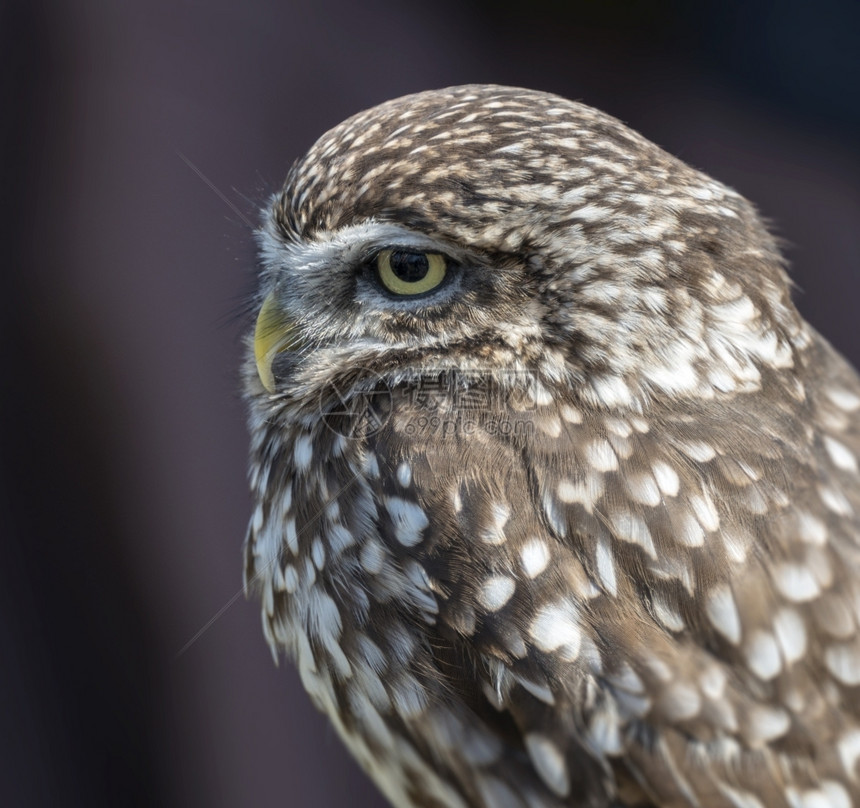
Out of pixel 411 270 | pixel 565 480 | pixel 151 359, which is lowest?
pixel 151 359

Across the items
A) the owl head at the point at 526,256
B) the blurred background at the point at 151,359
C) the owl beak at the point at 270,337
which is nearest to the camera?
the owl head at the point at 526,256

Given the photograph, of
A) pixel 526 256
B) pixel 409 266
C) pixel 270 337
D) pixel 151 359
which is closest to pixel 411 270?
pixel 409 266

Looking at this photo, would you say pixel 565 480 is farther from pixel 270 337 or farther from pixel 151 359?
pixel 151 359

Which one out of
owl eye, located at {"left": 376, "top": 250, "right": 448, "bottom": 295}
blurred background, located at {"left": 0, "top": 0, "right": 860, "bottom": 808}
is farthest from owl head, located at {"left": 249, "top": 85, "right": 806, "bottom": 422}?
blurred background, located at {"left": 0, "top": 0, "right": 860, "bottom": 808}

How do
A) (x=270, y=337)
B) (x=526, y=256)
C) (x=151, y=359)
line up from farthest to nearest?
(x=151, y=359) → (x=270, y=337) → (x=526, y=256)

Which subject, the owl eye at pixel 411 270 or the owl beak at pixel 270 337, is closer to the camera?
the owl eye at pixel 411 270

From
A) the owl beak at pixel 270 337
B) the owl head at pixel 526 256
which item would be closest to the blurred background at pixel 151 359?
the owl beak at pixel 270 337

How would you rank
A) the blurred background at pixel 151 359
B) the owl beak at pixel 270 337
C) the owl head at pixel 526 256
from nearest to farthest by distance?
the owl head at pixel 526 256, the owl beak at pixel 270 337, the blurred background at pixel 151 359

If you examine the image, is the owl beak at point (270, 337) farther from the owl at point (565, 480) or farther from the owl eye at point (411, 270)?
the owl eye at point (411, 270)
